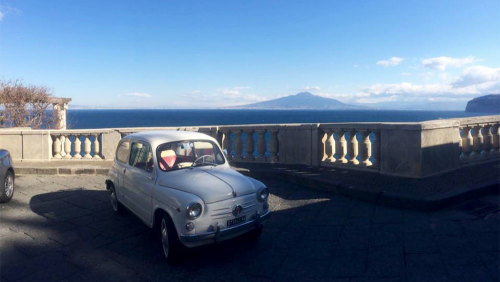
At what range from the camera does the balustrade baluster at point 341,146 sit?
8.05 metres

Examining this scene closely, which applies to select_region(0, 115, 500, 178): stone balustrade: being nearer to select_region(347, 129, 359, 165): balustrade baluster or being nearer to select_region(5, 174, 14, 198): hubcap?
select_region(347, 129, 359, 165): balustrade baluster

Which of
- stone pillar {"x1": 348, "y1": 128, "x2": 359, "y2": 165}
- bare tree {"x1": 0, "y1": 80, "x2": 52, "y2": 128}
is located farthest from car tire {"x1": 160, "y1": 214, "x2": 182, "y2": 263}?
bare tree {"x1": 0, "y1": 80, "x2": 52, "y2": 128}

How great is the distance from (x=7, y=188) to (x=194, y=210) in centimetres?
505

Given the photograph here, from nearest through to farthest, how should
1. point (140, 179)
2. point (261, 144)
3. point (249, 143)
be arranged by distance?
1. point (140, 179)
2. point (261, 144)
3. point (249, 143)

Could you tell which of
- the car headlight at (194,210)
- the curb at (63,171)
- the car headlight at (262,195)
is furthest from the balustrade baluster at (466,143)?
Result: the curb at (63,171)

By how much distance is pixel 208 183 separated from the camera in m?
4.39

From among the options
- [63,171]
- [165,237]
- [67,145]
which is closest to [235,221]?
[165,237]

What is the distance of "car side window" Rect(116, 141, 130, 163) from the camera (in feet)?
19.1

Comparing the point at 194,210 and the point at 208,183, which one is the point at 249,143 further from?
the point at 194,210

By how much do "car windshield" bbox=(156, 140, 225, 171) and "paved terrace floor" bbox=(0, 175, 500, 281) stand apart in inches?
45.3

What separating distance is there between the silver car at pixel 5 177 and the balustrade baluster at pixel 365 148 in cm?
724

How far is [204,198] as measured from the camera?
411cm

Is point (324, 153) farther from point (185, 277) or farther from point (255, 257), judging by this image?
point (185, 277)

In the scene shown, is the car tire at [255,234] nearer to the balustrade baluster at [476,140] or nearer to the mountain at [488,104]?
the balustrade baluster at [476,140]
